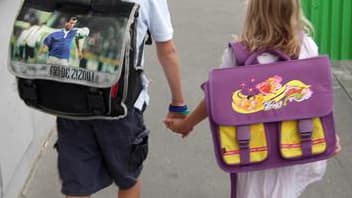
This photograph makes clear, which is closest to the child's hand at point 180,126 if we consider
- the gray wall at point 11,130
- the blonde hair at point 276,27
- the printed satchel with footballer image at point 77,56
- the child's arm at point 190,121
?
the child's arm at point 190,121

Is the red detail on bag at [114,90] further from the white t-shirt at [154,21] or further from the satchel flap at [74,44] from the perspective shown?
the white t-shirt at [154,21]

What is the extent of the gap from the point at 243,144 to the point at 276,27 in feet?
1.55

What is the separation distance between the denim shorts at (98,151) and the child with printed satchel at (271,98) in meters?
0.51

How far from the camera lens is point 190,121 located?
308 cm

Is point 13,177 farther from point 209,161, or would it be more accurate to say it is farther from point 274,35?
point 274,35

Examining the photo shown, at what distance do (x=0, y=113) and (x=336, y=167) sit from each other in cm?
209

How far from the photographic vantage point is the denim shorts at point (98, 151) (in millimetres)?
3127

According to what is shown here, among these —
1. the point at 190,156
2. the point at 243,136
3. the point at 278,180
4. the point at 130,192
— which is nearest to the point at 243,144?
the point at 243,136

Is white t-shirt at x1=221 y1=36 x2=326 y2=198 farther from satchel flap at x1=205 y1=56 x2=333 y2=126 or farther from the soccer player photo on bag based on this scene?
the soccer player photo on bag

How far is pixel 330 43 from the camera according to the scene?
5.74m

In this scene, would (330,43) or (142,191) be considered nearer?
(142,191)

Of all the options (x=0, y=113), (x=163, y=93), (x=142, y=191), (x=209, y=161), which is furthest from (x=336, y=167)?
(x=0, y=113)

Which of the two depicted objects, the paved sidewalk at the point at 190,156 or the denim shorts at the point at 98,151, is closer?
the denim shorts at the point at 98,151

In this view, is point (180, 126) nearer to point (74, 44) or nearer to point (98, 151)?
point (98, 151)
